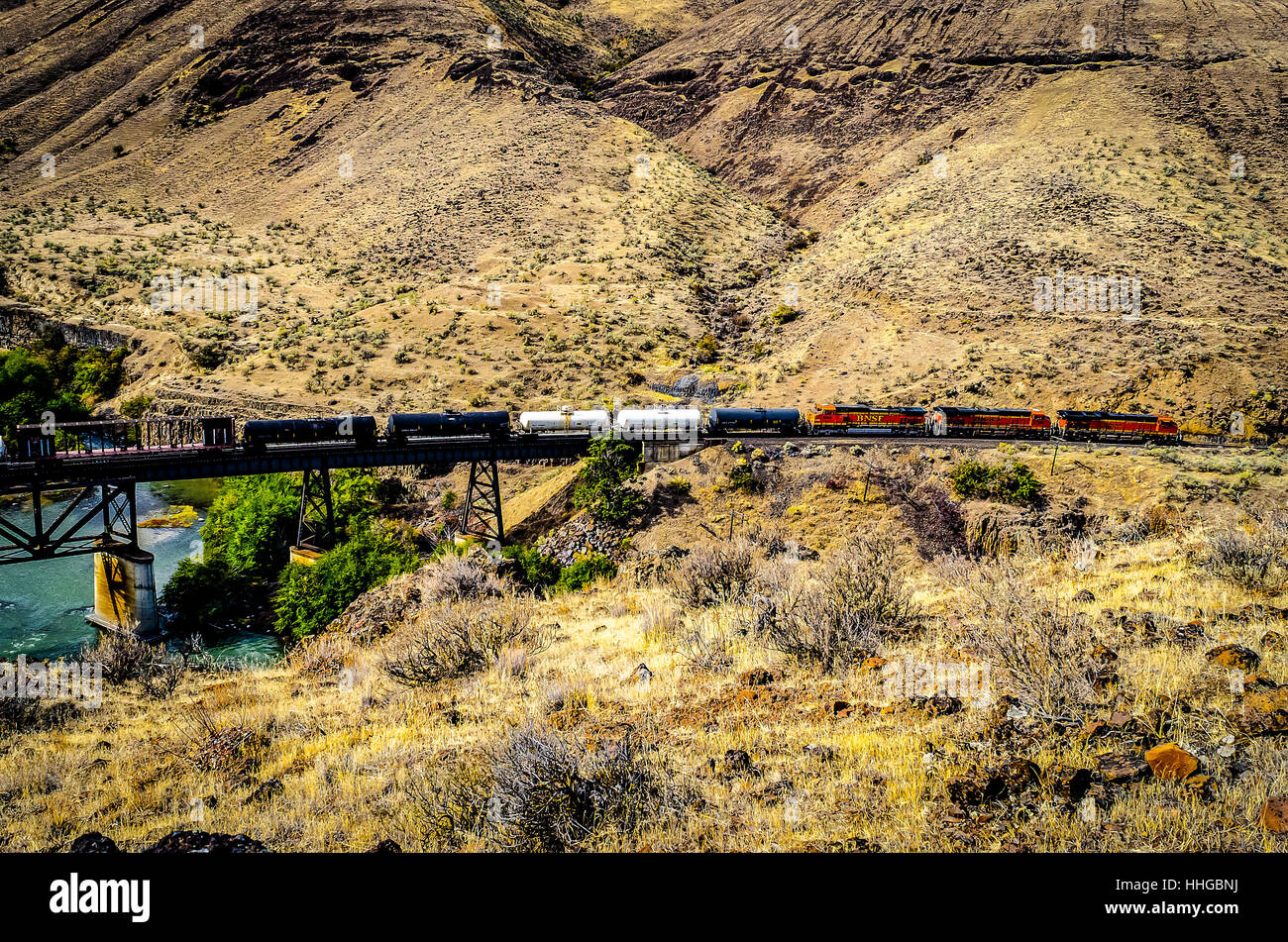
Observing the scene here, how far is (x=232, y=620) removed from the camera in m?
33.0

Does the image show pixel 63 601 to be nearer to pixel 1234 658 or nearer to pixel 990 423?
pixel 1234 658

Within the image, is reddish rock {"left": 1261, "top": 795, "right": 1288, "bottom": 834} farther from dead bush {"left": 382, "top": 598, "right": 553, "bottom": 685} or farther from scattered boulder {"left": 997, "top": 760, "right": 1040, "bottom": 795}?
dead bush {"left": 382, "top": 598, "right": 553, "bottom": 685}

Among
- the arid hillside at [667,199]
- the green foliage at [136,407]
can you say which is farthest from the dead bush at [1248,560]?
the green foliage at [136,407]

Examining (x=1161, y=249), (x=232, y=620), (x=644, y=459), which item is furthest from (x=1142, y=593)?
(x=1161, y=249)

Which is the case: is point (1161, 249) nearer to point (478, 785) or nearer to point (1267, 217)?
point (1267, 217)

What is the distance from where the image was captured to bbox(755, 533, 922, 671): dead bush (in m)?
10.9

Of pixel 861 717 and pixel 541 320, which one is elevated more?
pixel 541 320

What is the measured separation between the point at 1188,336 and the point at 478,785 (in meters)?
53.4

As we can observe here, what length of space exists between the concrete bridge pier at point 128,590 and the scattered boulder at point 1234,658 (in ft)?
112

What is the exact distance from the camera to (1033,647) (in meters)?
8.54

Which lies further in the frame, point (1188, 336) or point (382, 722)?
point (1188, 336)

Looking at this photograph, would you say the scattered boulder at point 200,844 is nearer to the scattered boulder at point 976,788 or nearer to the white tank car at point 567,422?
the scattered boulder at point 976,788

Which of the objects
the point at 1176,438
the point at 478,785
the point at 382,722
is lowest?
the point at 382,722

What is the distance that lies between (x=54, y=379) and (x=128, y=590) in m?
40.4
